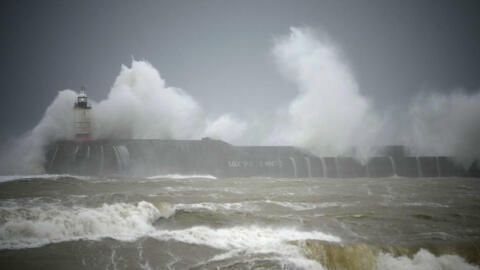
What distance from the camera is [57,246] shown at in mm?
7590

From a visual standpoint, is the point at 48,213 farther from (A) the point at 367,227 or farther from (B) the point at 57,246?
(A) the point at 367,227

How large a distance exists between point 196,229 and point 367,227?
16.9 ft

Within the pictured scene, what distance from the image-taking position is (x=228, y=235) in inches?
350

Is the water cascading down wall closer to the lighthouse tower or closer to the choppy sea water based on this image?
the lighthouse tower

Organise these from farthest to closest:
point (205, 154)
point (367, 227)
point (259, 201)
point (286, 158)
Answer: point (286, 158) → point (205, 154) → point (259, 201) → point (367, 227)

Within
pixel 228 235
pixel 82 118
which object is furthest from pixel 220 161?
pixel 228 235

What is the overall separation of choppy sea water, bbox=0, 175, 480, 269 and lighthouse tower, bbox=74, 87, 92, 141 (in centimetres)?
1912

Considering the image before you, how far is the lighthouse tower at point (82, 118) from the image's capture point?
104ft

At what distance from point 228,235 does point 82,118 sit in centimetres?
2774

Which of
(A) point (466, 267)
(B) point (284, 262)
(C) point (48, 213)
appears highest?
(C) point (48, 213)

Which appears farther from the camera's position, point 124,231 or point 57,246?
point 124,231

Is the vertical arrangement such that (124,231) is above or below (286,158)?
below

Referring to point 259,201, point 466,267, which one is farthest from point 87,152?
point 466,267

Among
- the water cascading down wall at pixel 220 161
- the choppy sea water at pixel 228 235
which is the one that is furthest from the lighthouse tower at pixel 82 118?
the choppy sea water at pixel 228 235
